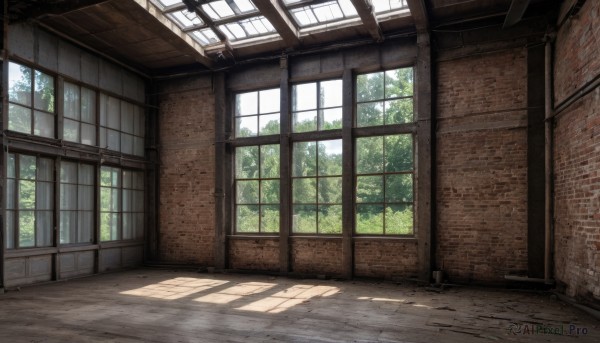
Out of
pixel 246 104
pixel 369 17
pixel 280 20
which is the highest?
pixel 280 20

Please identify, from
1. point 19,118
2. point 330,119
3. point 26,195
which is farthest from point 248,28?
point 26,195

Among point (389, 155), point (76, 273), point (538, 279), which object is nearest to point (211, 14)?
point (389, 155)

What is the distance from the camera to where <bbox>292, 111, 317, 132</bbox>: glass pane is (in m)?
9.00

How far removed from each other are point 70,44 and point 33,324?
6186 millimetres

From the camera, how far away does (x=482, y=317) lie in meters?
5.30

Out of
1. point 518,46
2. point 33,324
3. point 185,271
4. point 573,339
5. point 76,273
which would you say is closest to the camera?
point 573,339

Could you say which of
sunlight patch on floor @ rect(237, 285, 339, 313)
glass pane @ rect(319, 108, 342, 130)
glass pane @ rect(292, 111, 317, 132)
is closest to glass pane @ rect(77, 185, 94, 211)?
glass pane @ rect(292, 111, 317, 132)

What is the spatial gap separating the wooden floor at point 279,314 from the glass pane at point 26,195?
157cm

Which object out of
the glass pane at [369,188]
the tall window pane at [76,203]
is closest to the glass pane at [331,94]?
the glass pane at [369,188]

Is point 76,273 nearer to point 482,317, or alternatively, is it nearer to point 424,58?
point 482,317

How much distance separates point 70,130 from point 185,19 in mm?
3526

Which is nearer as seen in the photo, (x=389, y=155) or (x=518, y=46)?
(x=518, y=46)

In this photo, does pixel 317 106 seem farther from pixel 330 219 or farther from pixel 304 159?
pixel 330 219

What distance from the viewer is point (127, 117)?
10.0 meters
